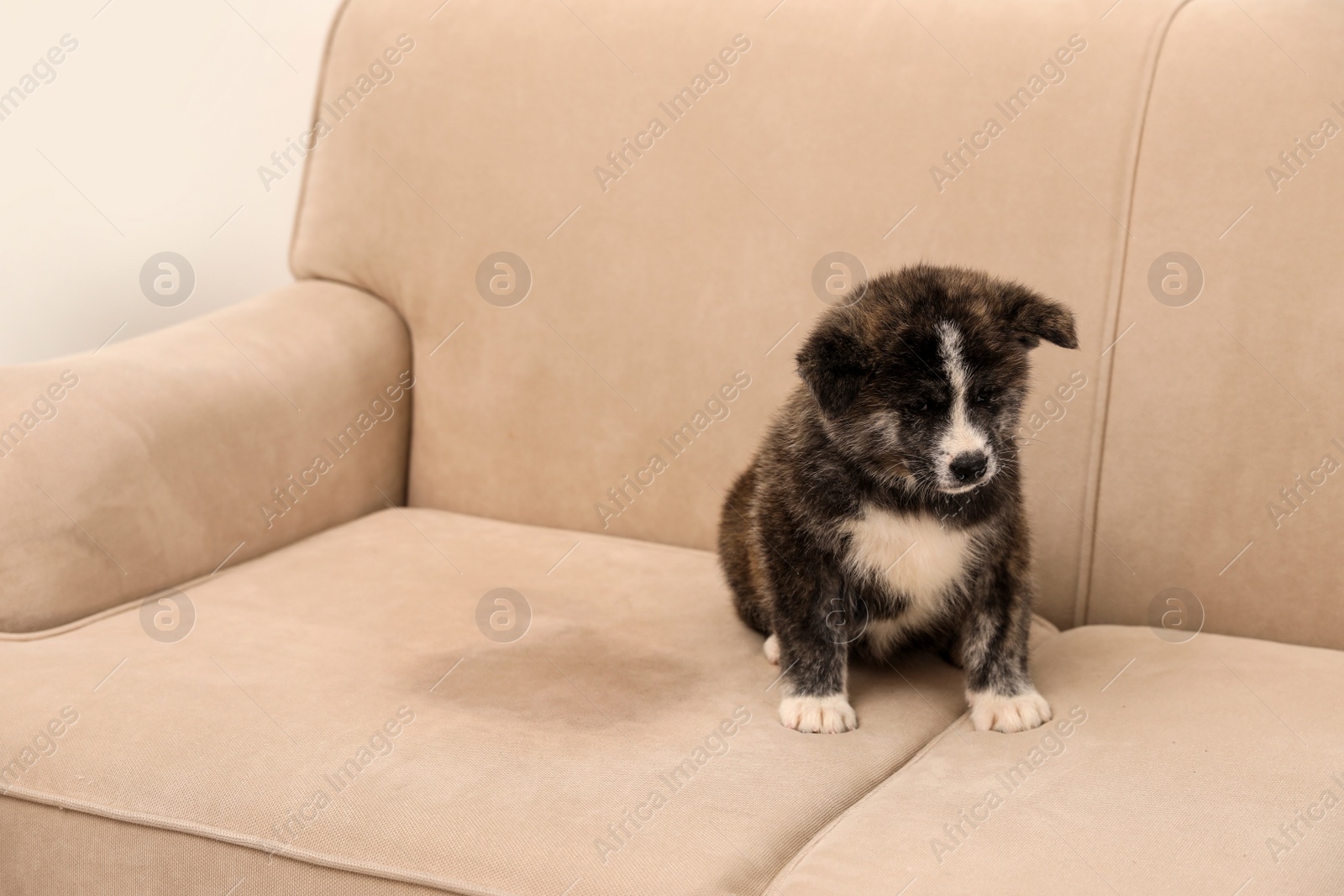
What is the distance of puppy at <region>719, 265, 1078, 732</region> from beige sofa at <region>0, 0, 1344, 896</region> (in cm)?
10

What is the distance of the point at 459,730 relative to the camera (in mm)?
1781

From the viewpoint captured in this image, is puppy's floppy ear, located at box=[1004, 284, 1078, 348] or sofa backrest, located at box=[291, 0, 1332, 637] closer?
puppy's floppy ear, located at box=[1004, 284, 1078, 348]

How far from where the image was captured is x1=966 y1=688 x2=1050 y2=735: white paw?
6.15 feet

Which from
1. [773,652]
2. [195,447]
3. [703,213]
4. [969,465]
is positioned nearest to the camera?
[969,465]

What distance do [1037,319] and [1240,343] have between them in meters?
0.63

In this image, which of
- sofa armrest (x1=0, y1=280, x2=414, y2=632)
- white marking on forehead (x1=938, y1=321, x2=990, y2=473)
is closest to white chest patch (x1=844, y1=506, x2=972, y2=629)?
white marking on forehead (x1=938, y1=321, x2=990, y2=473)

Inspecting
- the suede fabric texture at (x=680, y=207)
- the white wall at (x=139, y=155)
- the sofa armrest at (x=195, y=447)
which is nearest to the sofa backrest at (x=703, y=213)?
the suede fabric texture at (x=680, y=207)

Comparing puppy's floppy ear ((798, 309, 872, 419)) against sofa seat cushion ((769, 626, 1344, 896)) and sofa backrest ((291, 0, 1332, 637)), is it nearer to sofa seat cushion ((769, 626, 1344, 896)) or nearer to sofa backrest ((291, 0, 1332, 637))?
sofa seat cushion ((769, 626, 1344, 896))

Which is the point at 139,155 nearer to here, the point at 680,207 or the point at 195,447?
the point at 195,447

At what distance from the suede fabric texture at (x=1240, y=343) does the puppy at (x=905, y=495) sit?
46 cm

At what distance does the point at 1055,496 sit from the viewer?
7.78 ft

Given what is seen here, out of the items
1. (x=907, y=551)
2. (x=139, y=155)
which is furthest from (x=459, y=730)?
(x=139, y=155)

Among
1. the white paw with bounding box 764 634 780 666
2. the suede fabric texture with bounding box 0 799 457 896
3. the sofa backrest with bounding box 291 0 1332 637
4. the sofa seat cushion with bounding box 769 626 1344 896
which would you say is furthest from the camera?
the sofa backrest with bounding box 291 0 1332 637

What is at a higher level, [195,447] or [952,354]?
[195,447]
